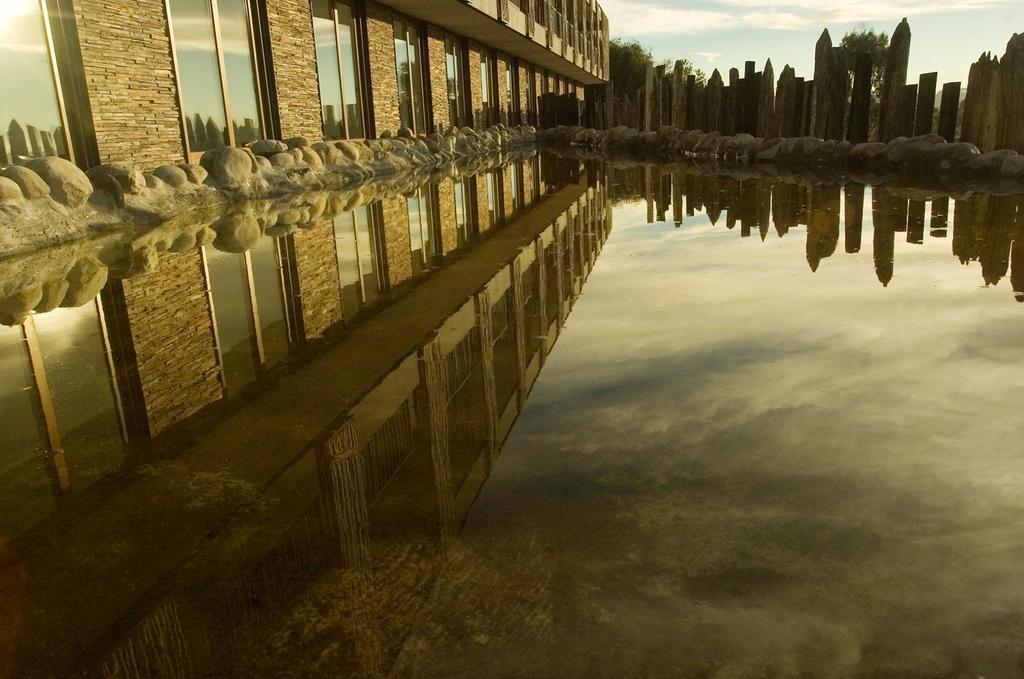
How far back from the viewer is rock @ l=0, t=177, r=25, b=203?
576 cm

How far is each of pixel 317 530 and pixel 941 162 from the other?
11.1 meters

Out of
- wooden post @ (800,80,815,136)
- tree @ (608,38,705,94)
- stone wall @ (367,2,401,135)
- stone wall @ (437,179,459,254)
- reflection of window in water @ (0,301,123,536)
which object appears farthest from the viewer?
tree @ (608,38,705,94)

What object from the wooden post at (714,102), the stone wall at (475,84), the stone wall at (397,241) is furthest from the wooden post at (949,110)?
the stone wall at (475,84)

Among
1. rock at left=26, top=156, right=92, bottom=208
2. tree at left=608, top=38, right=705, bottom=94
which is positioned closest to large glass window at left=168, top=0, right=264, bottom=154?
rock at left=26, top=156, right=92, bottom=208

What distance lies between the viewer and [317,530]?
6.26 ft

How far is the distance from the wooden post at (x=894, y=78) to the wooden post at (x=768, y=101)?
2609 millimetres

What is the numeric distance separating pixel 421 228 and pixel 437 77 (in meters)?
13.5

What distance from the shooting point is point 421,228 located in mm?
7109

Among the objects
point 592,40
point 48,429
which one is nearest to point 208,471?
point 48,429

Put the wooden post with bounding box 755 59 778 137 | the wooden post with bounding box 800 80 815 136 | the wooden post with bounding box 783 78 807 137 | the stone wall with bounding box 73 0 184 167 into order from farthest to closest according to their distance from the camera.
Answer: the wooden post with bounding box 755 59 778 137 < the wooden post with bounding box 800 80 815 136 < the wooden post with bounding box 783 78 807 137 < the stone wall with bounding box 73 0 184 167

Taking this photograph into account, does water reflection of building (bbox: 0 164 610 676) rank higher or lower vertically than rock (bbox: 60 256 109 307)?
lower

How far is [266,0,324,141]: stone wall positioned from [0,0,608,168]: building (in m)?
0.03

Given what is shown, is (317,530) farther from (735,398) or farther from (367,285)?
(367,285)

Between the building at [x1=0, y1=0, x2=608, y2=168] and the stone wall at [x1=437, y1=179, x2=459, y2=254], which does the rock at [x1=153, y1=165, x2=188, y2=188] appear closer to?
the building at [x1=0, y1=0, x2=608, y2=168]
